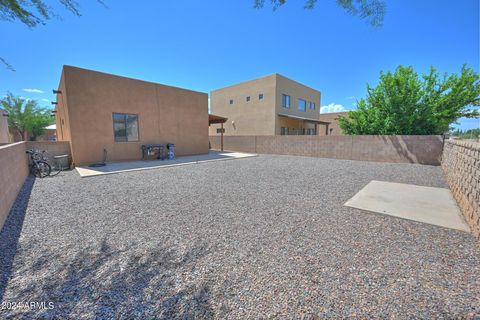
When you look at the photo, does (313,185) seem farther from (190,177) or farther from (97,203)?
(97,203)

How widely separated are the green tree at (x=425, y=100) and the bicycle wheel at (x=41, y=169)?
1592cm

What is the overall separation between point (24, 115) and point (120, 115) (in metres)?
21.8

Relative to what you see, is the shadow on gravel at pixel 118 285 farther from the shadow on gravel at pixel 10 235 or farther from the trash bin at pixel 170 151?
the trash bin at pixel 170 151

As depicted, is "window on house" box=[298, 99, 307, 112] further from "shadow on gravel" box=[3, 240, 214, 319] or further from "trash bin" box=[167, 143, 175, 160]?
"shadow on gravel" box=[3, 240, 214, 319]

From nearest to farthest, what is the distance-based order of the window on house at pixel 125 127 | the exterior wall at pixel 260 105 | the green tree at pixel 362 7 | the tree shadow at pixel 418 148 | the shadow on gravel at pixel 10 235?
1. the shadow on gravel at pixel 10 235
2. the green tree at pixel 362 7
3. the tree shadow at pixel 418 148
4. the window on house at pixel 125 127
5. the exterior wall at pixel 260 105

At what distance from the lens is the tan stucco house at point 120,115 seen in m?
8.80

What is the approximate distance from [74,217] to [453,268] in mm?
5462

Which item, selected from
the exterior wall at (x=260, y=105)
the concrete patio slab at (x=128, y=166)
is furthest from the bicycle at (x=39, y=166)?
the exterior wall at (x=260, y=105)

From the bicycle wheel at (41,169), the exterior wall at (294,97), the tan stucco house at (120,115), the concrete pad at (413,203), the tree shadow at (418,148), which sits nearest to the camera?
the concrete pad at (413,203)

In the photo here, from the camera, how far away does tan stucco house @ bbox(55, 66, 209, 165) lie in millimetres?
8797

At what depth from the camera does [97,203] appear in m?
4.31

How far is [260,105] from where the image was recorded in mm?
20062

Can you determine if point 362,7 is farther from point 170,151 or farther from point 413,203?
point 170,151

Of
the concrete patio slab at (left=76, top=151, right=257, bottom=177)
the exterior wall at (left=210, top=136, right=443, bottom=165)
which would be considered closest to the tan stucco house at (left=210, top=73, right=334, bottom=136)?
the exterior wall at (left=210, top=136, right=443, bottom=165)
